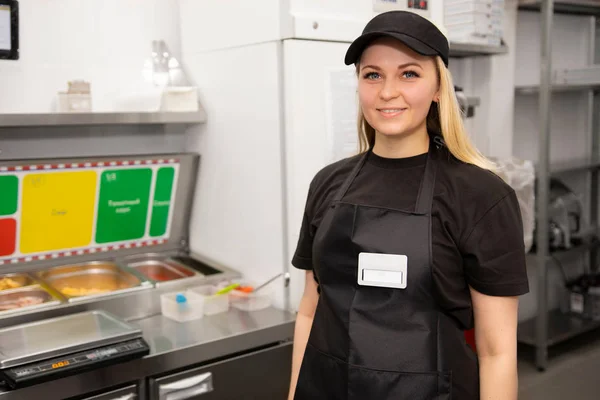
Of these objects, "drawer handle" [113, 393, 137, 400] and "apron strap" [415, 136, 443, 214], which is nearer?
"apron strap" [415, 136, 443, 214]

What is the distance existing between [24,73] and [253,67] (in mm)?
830

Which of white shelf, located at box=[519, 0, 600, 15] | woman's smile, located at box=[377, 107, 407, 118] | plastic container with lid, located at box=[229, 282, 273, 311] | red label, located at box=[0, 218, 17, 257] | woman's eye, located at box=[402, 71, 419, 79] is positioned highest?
white shelf, located at box=[519, 0, 600, 15]

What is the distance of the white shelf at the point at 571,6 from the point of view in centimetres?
369

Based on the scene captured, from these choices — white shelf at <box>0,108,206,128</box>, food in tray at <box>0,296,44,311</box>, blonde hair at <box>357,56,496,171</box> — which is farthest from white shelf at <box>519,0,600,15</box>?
food in tray at <box>0,296,44,311</box>

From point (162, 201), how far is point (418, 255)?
1453mm

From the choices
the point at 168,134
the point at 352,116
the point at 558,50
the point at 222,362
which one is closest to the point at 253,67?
the point at 352,116

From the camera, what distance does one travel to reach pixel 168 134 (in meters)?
2.62

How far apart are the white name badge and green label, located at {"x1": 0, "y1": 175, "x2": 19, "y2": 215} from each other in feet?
4.59

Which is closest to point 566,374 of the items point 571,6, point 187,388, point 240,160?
point 571,6

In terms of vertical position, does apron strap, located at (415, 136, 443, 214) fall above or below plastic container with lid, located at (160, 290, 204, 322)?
above

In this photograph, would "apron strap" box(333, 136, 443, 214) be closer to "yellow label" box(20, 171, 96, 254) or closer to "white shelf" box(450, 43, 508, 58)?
"yellow label" box(20, 171, 96, 254)

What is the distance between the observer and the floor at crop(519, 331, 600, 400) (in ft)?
11.2

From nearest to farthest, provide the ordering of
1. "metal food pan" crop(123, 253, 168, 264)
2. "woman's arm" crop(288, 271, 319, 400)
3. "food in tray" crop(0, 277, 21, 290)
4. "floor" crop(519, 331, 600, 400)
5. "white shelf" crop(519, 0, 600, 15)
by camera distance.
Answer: "woman's arm" crop(288, 271, 319, 400) < "food in tray" crop(0, 277, 21, 290) < "metal food pan" crop(123, 253, 168, 264) < "floor" crop(519, 331, 600, 400) < "white shelf" crop(519, 0, 600, 15)

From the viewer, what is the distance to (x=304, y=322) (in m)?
1.66
